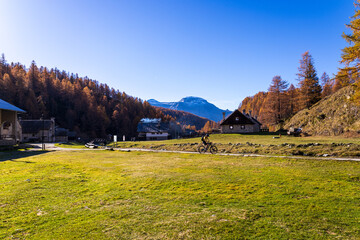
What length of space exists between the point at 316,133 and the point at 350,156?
3175 centimetres

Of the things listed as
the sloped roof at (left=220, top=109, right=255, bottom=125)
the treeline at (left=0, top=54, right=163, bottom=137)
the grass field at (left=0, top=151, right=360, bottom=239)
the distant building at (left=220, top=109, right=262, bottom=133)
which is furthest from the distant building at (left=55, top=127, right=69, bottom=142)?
the grass field at (left=0, top=151, right=360, bottom=239)

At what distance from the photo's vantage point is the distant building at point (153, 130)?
83894mm

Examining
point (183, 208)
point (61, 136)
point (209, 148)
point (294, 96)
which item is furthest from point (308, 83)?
point (61, 136)

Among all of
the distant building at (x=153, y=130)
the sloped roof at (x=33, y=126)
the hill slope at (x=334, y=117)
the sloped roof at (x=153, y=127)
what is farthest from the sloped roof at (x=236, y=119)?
the sloped roof at (x=33, y=126)

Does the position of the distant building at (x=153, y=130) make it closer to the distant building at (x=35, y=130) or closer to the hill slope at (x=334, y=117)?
the distant building at (x=35, y=130)

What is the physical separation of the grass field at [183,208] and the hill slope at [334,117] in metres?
36.1

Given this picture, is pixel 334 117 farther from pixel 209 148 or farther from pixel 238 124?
pixel 209 148

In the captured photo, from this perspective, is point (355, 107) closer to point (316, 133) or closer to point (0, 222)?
point (316, 133)

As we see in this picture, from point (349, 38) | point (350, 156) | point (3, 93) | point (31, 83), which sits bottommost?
point (350, 156)

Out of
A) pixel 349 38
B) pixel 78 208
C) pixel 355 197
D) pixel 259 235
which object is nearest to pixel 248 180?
pixel 355 197

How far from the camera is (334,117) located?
43.3 meters

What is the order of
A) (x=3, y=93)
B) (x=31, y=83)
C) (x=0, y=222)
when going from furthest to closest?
1. (x=31, y=83)
2. (x=3, y=93)
3. (x=0, y=222)

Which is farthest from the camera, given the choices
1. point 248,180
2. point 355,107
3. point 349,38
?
point 355,107

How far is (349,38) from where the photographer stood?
2664cm
